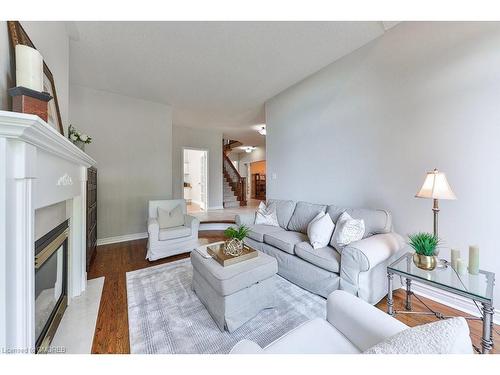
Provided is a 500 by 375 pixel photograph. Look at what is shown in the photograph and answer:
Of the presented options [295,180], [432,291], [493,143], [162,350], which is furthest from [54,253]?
[493,143]

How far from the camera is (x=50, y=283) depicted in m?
1.43

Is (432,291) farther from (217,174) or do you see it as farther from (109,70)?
(217,174)

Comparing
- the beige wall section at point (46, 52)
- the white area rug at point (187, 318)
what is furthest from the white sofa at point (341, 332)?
the beige wall section at point (46, 52)

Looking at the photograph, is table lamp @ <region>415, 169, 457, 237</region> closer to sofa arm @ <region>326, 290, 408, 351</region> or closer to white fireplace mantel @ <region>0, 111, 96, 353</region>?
sofa arm @ <region>326, 290, 408, 351</region>

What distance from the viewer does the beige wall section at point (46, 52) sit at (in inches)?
39.0

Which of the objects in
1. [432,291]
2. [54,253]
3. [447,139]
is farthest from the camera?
[432,291]

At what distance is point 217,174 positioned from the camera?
21.6ft

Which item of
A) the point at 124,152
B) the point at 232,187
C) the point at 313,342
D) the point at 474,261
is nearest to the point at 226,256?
the point at 313,342

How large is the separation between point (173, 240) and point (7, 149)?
2.43 metres

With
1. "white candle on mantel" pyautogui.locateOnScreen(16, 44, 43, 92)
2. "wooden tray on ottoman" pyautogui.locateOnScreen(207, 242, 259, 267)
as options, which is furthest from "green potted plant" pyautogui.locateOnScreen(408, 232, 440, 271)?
"white candle on mantel" pyautogui.locateOnScreen(16, 44, 43, 92)

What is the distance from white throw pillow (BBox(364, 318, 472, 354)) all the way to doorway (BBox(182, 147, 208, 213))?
5.99 m

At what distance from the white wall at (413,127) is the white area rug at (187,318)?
1.40 m

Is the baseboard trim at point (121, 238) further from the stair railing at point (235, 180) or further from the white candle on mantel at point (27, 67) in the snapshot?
the stair railing at point (235, 180)

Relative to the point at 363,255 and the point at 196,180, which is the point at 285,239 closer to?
the point at 363,255
